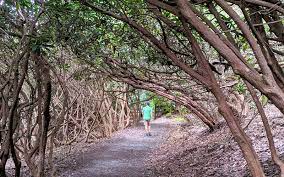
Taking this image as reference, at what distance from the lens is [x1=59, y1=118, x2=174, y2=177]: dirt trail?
11.5 meters

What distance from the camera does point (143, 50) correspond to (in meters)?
9.46

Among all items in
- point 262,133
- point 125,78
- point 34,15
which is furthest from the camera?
point 125,78

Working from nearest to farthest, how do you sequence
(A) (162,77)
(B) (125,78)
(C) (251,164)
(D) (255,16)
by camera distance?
(C) (251,164) < (D) (255,16) < (B) (125,78) < (A) (162,77)

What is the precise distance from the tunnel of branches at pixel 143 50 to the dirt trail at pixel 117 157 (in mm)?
2205

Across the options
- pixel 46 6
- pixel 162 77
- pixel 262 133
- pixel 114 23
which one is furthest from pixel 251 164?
pixel 162 77

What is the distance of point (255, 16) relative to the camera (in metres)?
4.58

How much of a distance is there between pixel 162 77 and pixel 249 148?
30.8ft

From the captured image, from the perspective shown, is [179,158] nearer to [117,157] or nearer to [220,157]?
[220,157]

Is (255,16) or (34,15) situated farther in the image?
(34,15)

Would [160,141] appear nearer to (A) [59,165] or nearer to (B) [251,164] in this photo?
(A) [59,165]

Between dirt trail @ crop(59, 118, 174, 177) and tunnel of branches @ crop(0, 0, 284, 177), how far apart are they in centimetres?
220

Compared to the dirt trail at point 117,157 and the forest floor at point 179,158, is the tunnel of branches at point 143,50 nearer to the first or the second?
the forest floor at point 179,158

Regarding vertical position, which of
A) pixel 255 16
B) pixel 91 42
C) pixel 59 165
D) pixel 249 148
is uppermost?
pixel 91 42

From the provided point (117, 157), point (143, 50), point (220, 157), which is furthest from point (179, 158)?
point (143, 50)
